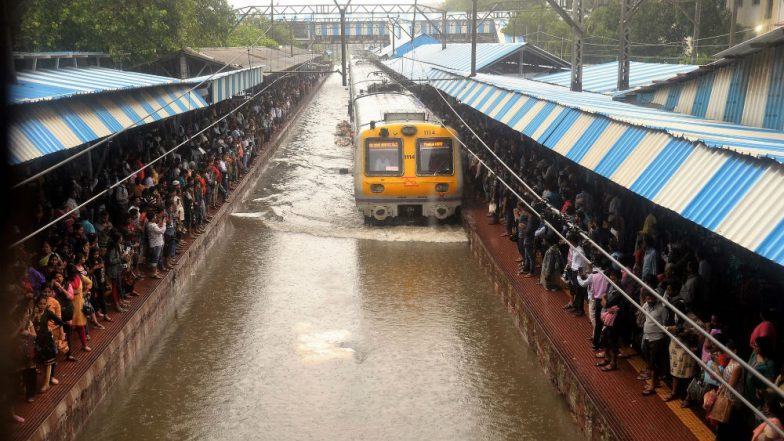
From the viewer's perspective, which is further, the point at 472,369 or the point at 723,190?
the point at 472,369

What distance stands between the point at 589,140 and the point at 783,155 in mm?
4215

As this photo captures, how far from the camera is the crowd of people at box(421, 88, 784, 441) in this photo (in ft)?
21.7

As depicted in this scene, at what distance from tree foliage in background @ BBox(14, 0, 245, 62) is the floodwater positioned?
10.3m

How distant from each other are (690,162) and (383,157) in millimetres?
10139

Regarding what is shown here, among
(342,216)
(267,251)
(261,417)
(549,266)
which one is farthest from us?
(342,216)

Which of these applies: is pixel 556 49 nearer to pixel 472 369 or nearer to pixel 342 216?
pixel 342 216

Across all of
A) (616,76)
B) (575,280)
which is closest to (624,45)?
(616,76)

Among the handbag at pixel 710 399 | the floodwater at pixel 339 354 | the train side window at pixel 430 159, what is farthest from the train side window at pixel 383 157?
the handbag at pixel 710 399

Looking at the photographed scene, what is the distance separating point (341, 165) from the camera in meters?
27.7

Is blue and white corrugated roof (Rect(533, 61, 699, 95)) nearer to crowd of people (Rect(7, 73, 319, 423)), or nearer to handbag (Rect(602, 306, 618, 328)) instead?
handbag (Rect(602, 306, 618, 328))

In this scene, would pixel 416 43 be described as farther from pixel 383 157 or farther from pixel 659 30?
pixel 383 157

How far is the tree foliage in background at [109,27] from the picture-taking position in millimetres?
24312

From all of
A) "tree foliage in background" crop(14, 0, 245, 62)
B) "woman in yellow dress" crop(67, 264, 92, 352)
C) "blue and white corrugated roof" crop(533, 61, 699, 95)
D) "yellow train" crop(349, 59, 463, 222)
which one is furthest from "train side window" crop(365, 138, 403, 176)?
"tree foliage in background" crop(14, 0, 245, 62)

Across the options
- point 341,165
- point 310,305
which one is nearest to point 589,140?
point 310,305
